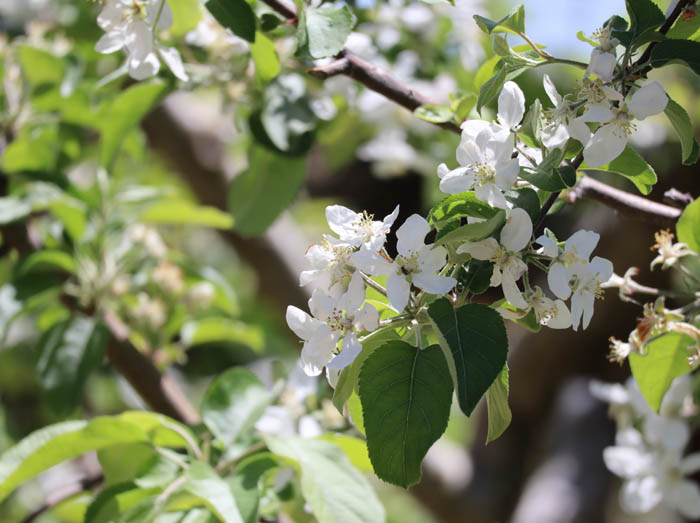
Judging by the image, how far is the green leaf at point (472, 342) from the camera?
412 mm

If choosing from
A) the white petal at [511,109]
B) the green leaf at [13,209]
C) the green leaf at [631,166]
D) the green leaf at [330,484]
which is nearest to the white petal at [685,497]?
the green leaf at [330,484]

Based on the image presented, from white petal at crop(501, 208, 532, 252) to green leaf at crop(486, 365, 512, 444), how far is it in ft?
0.27

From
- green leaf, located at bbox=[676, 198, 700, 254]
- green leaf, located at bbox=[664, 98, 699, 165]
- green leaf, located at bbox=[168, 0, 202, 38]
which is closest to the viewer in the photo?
green leaf, located at bbox=[664, 98, 699, 165]

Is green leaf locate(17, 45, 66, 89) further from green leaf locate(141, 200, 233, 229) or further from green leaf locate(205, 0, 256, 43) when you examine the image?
green leaf locate(205, 0, 256, 43)

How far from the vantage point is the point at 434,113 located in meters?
0.70

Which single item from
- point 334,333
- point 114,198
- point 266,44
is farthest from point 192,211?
point 334,333

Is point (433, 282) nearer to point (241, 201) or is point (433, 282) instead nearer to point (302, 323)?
point (302, 323)

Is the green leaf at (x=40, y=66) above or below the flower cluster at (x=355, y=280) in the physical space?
below

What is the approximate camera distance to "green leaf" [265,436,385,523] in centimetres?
65

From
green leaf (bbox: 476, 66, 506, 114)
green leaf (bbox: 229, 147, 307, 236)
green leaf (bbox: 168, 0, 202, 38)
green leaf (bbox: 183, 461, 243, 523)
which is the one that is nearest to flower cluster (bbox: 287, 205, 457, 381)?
green leaf (bbox: 476, 66, 506, 114)

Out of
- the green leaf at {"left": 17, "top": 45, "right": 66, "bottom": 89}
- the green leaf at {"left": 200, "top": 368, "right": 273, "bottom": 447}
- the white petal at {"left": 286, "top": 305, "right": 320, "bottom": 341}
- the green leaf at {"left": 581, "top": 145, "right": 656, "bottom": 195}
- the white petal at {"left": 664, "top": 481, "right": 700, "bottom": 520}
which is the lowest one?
the white petal at {"left": 664, "top": 481, "right": 700, "bottom": 520}

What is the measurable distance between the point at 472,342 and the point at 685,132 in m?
0.23

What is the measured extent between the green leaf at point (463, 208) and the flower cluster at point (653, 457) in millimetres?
620

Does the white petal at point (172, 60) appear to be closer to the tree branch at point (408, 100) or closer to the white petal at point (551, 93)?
the tree branch at point (408, 100)
